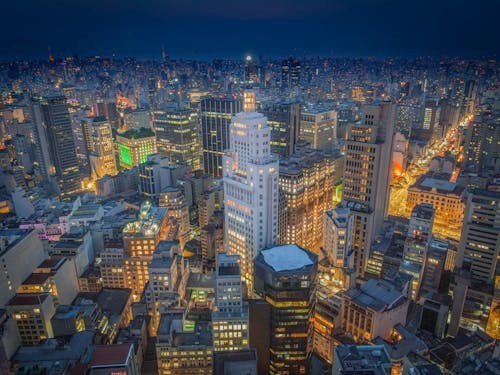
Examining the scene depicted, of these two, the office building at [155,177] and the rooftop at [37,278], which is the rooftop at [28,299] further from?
the office building at [155,177]

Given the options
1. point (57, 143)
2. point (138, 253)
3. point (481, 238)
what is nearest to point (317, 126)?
point (481, 238)

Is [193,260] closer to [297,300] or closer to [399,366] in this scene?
[297,300]

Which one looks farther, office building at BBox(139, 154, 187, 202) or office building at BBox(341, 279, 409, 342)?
office building at BBox(139, 154, 187, 202)

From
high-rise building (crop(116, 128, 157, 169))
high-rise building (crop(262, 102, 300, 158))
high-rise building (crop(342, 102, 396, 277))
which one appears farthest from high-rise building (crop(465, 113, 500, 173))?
high-rise building (crop(116, 128, 157, 169))

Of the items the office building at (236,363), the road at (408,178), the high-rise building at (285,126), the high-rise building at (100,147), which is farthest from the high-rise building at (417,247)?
the high-rise building at (100,147)

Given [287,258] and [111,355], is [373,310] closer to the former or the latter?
[287,258]

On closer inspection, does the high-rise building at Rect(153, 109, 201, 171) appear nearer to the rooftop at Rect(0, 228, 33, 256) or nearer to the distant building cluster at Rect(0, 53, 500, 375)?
the distant building cluster at Rect(0, 53, 500, 375)

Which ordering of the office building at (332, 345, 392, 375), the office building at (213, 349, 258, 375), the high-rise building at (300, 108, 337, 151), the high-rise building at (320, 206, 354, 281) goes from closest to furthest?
the office building at (332, 345, 392, 375)
the office building at (213, 349, 258, 375)
the high-rise building at (320, 206, 354, 281)
the high-rise building at (300, 108, 337, 151)

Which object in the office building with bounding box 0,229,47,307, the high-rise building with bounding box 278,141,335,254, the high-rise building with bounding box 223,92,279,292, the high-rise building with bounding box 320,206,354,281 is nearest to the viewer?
the office building with bounding box 0,229,47,307
